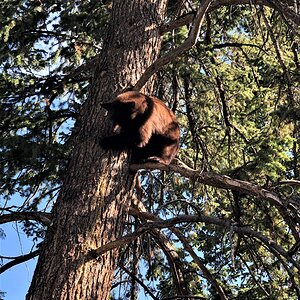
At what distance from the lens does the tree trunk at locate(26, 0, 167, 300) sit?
3979mm

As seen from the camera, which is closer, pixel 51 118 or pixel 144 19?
pixel 144 19

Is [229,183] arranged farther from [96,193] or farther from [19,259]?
[19,259]

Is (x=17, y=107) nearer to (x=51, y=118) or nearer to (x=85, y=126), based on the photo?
(x=51, y=118)

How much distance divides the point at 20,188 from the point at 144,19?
2.64 m

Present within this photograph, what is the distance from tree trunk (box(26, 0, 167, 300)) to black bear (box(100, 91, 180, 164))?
128 millimetres

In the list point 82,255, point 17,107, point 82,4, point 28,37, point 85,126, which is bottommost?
point 82,255

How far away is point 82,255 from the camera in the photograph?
13.3 feet

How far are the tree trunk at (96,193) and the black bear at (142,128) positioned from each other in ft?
0.42

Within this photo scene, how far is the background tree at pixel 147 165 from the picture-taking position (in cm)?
418

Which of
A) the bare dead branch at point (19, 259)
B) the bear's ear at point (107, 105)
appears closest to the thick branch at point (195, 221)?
the bare dead branch at point (19, 259)

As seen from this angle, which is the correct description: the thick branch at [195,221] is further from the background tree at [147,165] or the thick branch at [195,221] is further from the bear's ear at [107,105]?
the bear's ear at [107,105]

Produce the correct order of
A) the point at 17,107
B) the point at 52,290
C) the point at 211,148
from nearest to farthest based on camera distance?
1. the point at 52,290
2. the point at 17,107
3. the point at 211,148

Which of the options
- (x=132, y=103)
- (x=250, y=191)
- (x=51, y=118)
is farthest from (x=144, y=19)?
(x=250, y=191)

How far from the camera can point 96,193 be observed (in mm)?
4352
